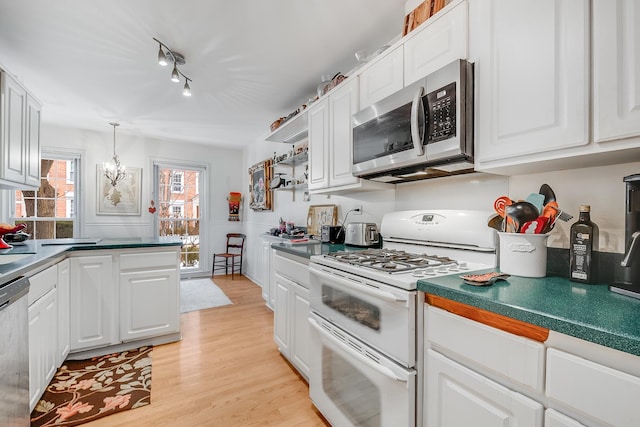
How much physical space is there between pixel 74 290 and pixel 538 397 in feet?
9.64

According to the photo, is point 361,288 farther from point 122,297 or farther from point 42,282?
point 122,297

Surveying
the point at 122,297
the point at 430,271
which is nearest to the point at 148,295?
the point at 122,297

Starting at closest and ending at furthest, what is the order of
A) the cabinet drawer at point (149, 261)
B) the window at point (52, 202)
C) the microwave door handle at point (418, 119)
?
the microwave door handle at point (418, 119), the cabinet drawer at point (149, 261), the window at point (52, 202)

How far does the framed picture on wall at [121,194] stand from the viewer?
4.60m

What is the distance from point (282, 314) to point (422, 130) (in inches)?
66.3

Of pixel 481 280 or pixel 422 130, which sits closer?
pixel 481 280

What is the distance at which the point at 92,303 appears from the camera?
7.57 feet

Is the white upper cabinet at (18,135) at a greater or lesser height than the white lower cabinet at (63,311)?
greater

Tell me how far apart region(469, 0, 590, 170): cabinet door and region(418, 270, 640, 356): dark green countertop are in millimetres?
485

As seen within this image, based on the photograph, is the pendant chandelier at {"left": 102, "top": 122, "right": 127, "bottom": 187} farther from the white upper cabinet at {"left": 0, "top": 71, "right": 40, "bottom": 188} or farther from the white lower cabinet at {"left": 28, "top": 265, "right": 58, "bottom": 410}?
the white lower cabinet at {"left": 28, "top": 265, "right": 58, "bottom": 410}

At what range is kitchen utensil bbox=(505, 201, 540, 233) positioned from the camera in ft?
3.81

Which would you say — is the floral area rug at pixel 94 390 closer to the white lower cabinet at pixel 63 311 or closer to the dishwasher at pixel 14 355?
the white lower cabinet at pixel 63 311

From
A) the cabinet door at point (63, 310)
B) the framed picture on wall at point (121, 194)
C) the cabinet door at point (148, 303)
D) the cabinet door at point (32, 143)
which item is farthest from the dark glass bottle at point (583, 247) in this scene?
the framed picture on wall at point (121, 194)

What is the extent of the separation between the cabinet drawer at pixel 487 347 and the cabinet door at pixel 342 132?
3.92 ft
